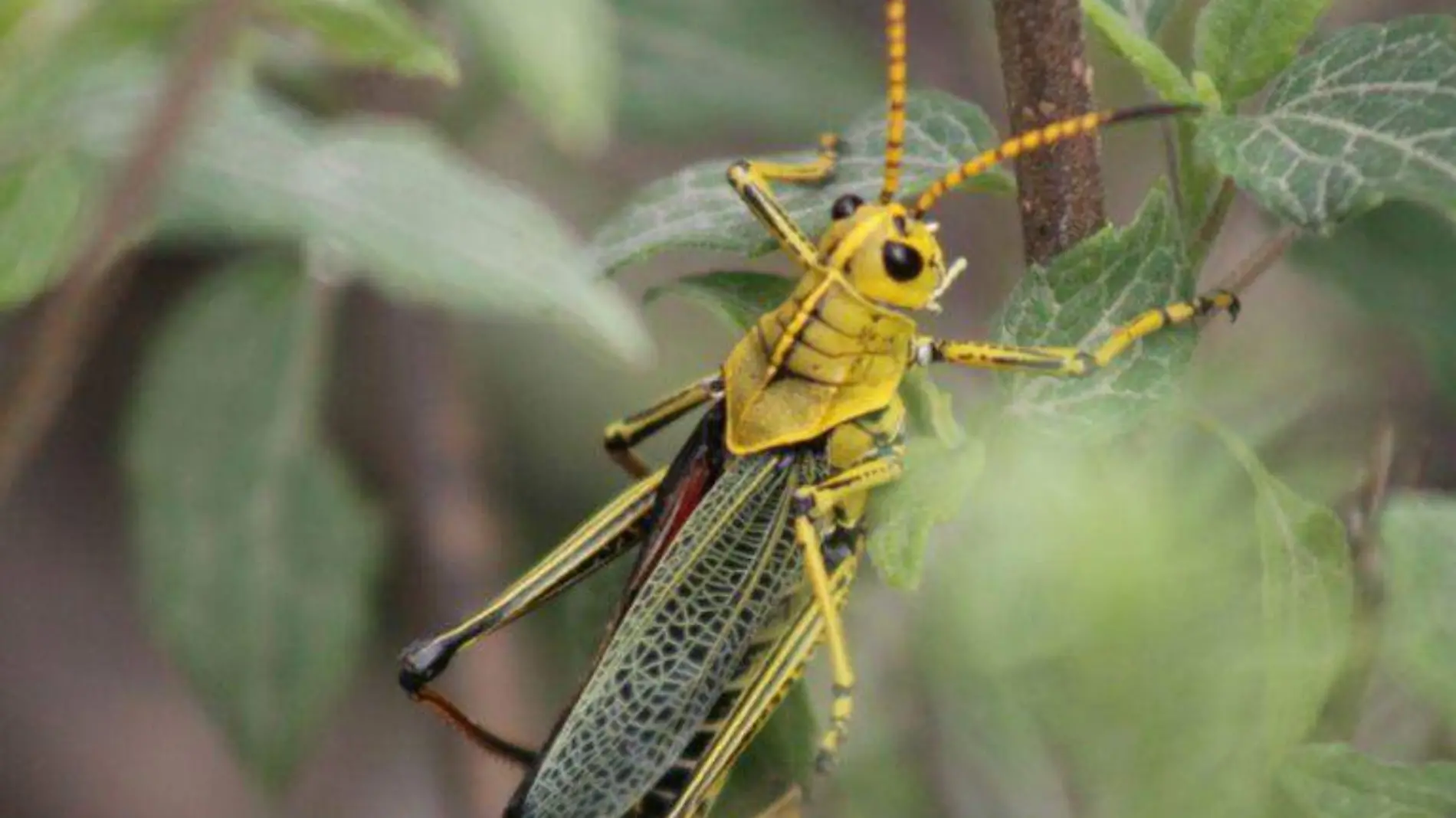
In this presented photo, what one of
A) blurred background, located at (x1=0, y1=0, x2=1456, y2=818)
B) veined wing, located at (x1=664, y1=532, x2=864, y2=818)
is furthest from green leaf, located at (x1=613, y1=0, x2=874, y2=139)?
veined wing, located at (x1=664, y1=532, x2=864, y2=818)

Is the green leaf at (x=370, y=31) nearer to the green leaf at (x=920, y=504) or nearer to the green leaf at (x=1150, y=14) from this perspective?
the green leaf at (x=920, y=504)

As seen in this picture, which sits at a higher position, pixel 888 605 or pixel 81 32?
pixel 81 32

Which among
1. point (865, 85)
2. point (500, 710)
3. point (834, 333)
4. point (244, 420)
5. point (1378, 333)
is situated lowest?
point (500, 710)

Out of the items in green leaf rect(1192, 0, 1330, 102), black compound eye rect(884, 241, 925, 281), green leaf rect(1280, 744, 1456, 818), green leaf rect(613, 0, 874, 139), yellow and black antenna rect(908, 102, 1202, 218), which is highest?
green leaf rect(613, 0, 874, 139)

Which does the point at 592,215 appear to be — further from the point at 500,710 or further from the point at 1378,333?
the point at 1378,333

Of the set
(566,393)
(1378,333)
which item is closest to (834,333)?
(1378,333)

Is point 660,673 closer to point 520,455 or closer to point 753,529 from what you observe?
point 753,529

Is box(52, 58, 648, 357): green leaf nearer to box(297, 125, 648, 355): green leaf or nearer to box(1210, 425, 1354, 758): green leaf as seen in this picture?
box(297, 125, 648, 355): green leaf
